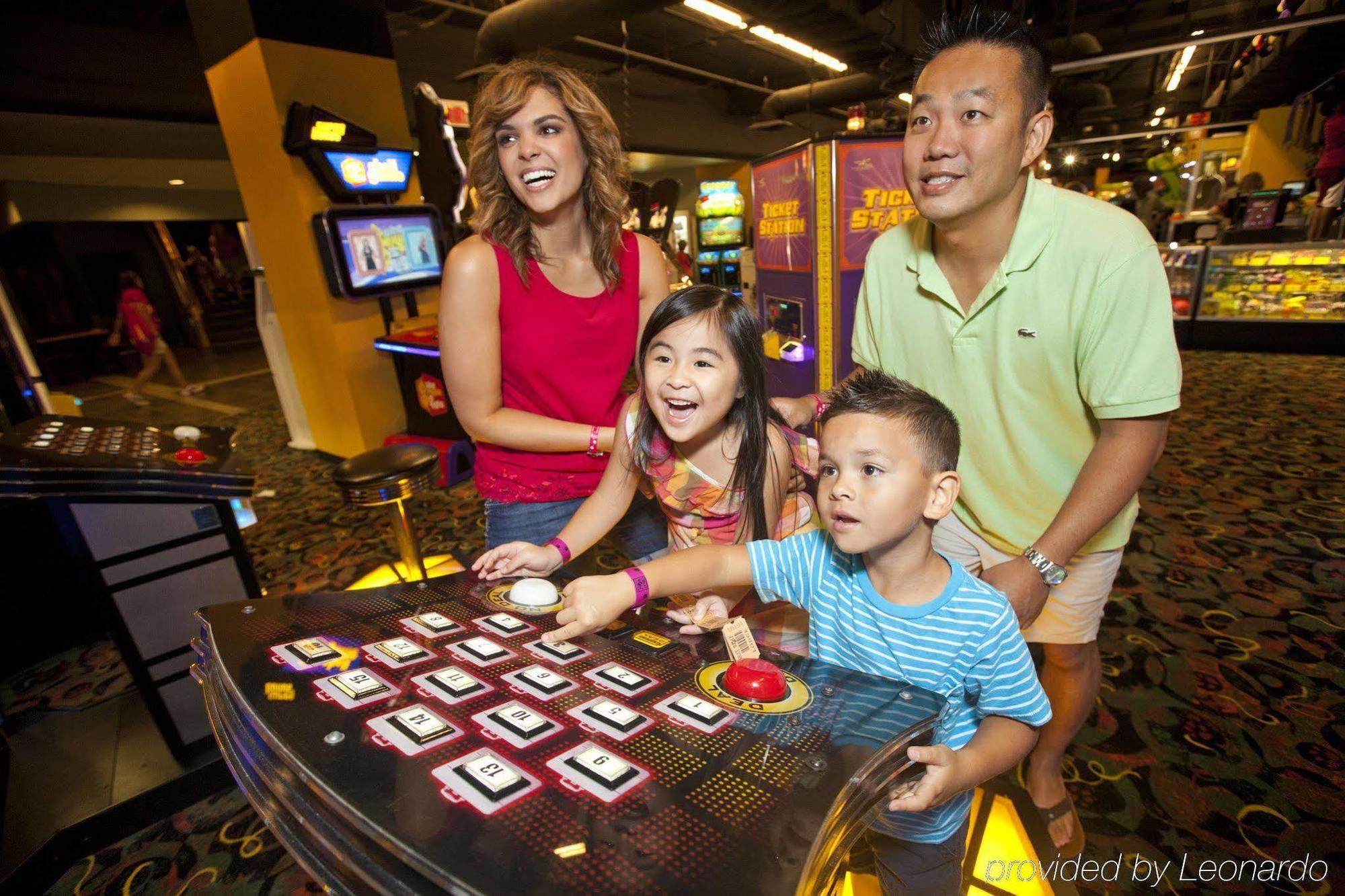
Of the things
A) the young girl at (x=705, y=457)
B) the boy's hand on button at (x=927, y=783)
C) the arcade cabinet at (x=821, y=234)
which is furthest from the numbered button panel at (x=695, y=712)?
the arcade cabinet at (x=821, y=234)

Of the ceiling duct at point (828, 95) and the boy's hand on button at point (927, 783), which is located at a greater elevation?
the ceiling duct at point (828, 95)

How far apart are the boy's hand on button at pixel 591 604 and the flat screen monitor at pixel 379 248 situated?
13.5 feet

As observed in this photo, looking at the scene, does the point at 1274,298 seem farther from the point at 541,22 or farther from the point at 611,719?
the point at 611,719

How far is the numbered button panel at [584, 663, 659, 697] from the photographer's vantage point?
35.9 inches

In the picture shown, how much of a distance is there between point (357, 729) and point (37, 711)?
9.50 feet

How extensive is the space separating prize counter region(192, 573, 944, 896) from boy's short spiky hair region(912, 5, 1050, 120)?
1.16 metres

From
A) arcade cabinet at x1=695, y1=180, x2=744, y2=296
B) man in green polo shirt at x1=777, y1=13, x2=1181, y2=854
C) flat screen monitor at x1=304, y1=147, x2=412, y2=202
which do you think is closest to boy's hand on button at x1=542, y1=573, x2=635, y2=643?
man in green polo shirt at x1=777, y1=13, x2=1181, y2=854

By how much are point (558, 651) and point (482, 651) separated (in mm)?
119

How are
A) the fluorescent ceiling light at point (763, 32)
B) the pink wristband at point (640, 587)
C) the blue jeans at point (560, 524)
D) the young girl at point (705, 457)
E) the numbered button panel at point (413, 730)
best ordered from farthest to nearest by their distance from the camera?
the fluorescent ceiling light at point (763, 32), the blue jeans at point (560, 524), the young girl at point (705, 457), the pink wristband at point (640, 587), the numbered button panel at point (413, 730)

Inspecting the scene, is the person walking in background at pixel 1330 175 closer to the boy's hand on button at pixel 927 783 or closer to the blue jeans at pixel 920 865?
the blue jeans at pixel 920 865

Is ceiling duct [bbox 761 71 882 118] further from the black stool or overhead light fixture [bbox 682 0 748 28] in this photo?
the black stool

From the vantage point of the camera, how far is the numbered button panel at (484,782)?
27.7 inches

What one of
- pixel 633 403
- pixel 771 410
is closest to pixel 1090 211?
pixel 771 410

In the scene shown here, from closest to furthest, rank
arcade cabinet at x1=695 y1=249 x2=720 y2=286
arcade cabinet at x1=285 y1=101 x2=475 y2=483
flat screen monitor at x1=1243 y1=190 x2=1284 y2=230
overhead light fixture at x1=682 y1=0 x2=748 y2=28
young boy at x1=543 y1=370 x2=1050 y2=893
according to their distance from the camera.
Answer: young boy at x1=543 y1=370 x2=1050 y2=893 < arcade cabinet at x1=285 y1=101 x2=475 y2=483 < flat screen monitor at x1=1243 y1=190 x2=1284 y2=230 < overhead light fixture at x1=682 y1=0 x2=748 y2=28 < arcade cabinet at x1=695 y1=249 x2=720 y2=286
